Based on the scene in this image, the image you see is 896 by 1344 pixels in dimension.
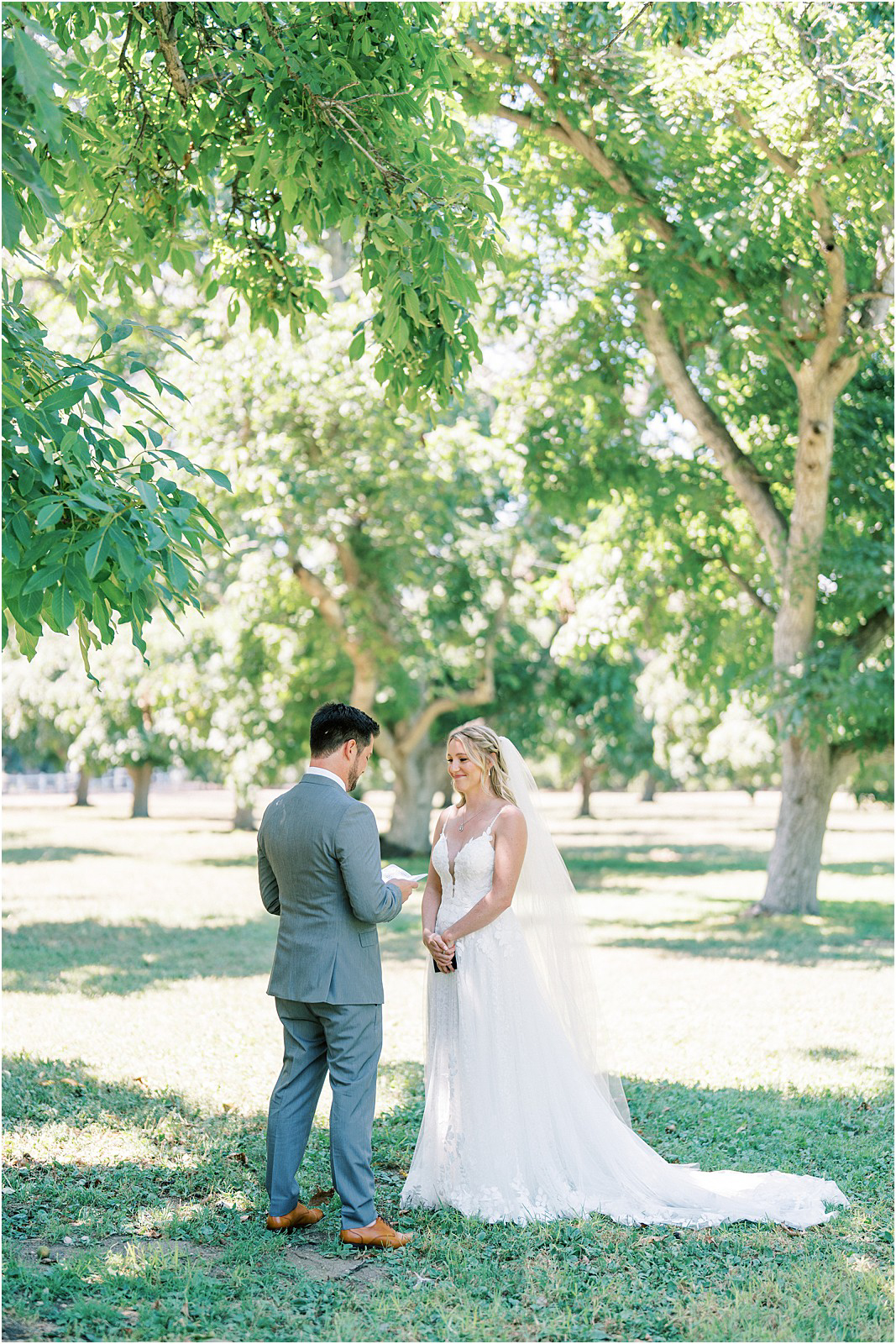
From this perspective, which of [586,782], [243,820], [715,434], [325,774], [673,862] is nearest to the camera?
[325,774]

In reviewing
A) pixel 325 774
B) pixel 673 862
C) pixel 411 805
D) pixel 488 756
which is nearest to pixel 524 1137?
pixel 488 756

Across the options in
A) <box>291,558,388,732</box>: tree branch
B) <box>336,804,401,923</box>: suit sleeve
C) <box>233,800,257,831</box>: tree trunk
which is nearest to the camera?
<box>336,804,401,923</box>: suit sleeve

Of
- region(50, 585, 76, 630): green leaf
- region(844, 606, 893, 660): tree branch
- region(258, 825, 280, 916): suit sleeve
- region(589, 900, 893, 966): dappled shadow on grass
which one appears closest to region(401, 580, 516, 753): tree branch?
region(589, 900, 893, 966): dappled shadow on grass

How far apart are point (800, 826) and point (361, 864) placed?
13.0m

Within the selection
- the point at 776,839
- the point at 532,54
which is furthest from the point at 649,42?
the point at 776,839

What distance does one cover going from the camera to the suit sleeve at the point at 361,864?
509cm

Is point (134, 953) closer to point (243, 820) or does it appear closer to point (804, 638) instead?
point (804, 638)

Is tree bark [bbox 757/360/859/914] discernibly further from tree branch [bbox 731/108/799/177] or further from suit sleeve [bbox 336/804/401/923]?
suit sleeve [bbox 336/804/401/923]

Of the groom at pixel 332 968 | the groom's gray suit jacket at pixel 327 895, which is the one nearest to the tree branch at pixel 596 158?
the groom at pixel 332 968

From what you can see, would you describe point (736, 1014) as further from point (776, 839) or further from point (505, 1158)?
point (776, 839)

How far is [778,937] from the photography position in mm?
15492

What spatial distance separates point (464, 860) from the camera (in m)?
5.86

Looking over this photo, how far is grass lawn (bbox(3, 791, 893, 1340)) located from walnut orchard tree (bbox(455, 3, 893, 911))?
3.70 m

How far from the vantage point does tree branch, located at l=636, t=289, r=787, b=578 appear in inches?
595
